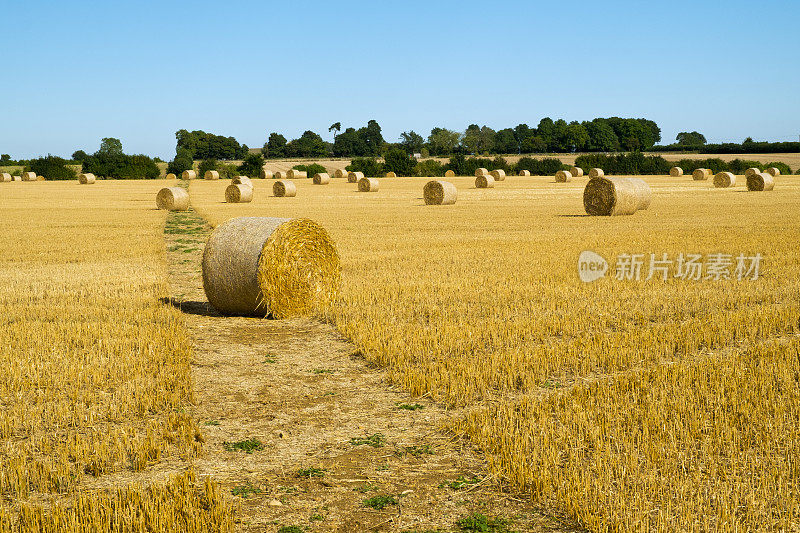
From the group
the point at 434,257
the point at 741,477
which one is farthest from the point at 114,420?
the point at 434,257

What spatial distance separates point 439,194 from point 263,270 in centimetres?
2676

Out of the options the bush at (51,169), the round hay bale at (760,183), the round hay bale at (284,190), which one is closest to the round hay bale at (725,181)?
the round hay bale at (760,183)

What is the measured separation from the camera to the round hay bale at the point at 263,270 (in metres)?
11.2

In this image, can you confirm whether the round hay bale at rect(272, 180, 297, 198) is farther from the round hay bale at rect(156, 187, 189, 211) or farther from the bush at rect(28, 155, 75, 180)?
the bush at rect(28, 155, 75, 180)

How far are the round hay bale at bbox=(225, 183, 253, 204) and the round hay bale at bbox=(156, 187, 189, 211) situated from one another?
4525 millimetres

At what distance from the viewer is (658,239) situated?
66.7 ft

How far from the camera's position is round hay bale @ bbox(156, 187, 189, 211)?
3488 cm

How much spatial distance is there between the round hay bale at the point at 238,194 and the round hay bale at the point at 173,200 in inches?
178

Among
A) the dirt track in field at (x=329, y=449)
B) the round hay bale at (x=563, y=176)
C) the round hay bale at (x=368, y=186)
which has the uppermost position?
the round hay bale at (x=563, y=176)

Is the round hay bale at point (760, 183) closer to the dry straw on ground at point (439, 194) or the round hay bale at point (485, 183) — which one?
the round hay bale at point (485, 183)

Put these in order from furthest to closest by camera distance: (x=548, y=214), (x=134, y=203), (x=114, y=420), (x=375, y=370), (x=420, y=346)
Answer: (x=134, y=203)
(x=548, y=214)
(x=420, y=346)
(x=375, y=370)
(x=114, y=420)

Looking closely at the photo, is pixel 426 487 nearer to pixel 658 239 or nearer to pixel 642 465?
pixel 642 465

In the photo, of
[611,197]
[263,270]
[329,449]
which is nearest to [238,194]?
[611,197]

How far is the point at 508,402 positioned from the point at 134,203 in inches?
1461
